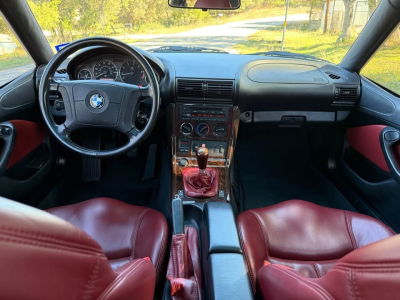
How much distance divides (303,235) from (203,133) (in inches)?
38.9

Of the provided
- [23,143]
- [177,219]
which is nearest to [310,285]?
[177,219]

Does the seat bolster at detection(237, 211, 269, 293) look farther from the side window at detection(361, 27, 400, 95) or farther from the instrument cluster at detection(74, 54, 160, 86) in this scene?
the side window at detection(361, 27, 400, 95)

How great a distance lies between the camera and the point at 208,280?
1184 millimetres

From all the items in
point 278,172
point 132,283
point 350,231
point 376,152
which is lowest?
point 278,172

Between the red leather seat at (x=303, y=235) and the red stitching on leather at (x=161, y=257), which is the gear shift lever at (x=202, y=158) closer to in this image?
the red leather seat at (x=303, y=235)

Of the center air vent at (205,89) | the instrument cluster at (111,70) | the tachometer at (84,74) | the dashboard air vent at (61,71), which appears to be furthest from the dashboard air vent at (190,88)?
the dashboard air vent at (61,71)

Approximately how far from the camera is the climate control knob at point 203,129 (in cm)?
221

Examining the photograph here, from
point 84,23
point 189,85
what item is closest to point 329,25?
point 189,85

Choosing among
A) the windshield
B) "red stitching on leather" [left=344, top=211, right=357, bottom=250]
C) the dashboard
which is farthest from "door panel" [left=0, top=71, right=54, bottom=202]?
"red stitching on leather" [left=344, top=211, right=357, bottom=250]

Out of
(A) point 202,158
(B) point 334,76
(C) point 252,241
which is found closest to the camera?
(C) point 252,241

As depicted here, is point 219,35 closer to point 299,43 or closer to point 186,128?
point 299,43

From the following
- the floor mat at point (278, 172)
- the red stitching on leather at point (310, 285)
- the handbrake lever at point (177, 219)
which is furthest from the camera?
the floor mat at point (278, 172)

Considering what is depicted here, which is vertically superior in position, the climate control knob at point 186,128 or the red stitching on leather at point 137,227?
the climate control knob at point 186,128

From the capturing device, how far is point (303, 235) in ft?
5.16
